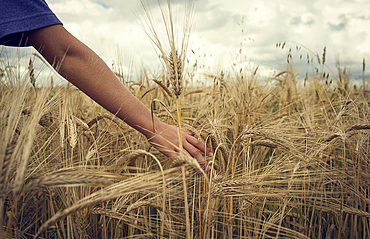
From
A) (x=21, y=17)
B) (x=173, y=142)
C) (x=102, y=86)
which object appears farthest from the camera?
(x=173, y=142)

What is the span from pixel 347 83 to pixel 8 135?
3.58 metres

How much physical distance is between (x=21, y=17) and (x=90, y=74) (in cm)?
30

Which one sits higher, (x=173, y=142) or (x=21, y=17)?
(x=21, y=17)

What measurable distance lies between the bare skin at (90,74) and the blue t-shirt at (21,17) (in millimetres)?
32

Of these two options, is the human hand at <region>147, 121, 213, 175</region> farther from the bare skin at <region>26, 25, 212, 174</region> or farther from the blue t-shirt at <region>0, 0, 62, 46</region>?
the blue t-shirt at <region>0, 0, 62, 46</region>

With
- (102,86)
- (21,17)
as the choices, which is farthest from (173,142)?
(21,17)

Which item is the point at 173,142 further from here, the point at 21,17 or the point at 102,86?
the point at 21,17

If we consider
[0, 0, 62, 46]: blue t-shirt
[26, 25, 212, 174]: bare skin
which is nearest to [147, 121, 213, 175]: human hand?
[26, 25, 212, 174]: bare skin

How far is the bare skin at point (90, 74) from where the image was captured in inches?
31.2

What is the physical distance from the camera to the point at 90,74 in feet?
2.77

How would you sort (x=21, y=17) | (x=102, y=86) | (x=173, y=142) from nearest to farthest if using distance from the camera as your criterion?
(x=21, y=17) < (x=102, y=86) < (x=173, y=142)

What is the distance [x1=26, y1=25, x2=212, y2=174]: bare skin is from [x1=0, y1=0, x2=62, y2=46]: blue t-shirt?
3cm

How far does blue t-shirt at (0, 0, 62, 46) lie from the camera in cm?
74

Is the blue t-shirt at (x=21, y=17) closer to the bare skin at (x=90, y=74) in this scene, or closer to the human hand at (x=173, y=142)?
the bare skin at (x=90, y=74)
